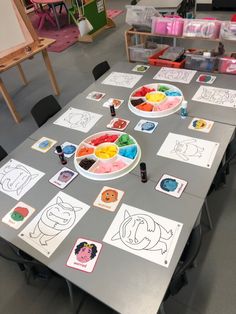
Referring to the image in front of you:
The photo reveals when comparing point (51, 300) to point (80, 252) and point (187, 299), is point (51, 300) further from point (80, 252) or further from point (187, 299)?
point (187, 299)

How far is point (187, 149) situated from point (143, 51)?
169 cm

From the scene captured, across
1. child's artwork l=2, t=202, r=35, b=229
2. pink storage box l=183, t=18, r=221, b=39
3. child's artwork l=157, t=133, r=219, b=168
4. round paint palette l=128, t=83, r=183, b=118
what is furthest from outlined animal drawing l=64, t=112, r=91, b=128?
pink storage box l=183, t=18, r=221, b=39

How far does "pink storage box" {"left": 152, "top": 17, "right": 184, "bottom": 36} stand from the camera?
8.84 ft

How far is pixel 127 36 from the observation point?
311cm

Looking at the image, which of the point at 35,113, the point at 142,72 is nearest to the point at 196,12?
the point at 142,72

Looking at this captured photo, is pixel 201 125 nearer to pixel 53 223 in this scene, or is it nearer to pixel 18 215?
pixel 53 223

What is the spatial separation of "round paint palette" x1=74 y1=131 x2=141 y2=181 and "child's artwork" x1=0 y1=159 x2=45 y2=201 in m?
0.32

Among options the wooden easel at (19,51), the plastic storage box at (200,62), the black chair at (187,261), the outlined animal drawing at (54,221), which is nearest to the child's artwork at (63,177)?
the outlined animal drawing at (54,221)

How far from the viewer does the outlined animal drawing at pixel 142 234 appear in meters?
1.36

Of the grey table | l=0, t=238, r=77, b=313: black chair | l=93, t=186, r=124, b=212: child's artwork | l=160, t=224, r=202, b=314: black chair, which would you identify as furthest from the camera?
l=93, t=186, r=124, b=212: child's artwork

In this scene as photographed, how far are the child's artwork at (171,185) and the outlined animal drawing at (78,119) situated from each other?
2.96ft

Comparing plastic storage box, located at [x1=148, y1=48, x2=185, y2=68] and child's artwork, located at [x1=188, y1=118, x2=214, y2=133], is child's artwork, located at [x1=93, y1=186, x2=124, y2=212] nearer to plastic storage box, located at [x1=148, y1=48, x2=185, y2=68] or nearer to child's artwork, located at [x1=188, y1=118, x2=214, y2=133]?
child's artwork, located at [x1=188, y1=118, x2=214, y2=133]

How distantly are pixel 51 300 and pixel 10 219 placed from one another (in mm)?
753

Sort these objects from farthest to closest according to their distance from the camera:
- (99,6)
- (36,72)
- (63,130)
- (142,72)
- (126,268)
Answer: (99,6), (36,72), (142,72), (63,130), (126,268)
